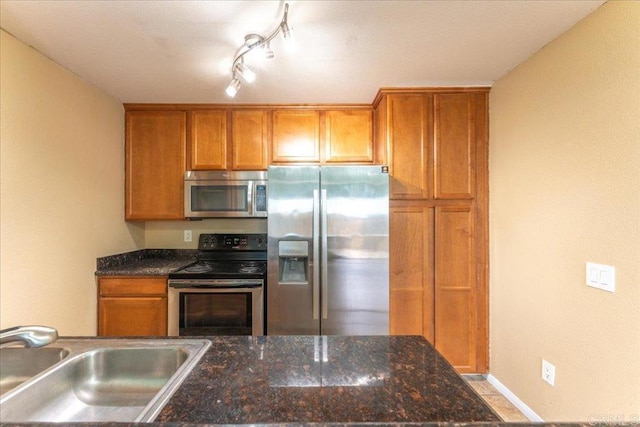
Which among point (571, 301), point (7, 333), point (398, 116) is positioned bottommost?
point (571, 301)

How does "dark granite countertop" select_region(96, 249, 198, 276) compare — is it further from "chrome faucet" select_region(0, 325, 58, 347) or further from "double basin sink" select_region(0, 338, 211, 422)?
"chrome faucet" select_region(0, 325, 58, 347)

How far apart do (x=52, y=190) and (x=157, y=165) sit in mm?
873

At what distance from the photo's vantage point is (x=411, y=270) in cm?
240

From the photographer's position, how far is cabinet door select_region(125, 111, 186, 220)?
275 cm

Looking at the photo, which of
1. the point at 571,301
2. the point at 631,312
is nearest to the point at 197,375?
the point at 631,312

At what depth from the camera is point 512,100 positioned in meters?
2.16

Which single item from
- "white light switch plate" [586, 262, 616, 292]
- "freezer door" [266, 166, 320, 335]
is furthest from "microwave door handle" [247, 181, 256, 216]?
"white light switch plate" [586, 262, 616, 292]

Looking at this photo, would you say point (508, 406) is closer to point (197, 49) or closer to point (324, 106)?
point (324, 106)

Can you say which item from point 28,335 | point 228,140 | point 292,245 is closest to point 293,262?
point 292,245

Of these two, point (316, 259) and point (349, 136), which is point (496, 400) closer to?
point (316, 259)

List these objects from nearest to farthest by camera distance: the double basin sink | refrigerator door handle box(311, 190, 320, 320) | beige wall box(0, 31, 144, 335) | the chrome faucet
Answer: the chrome faucet, the double basin sink, beige wall box(0, 31, 144, 335), refrigerator door handle box(311, 190, 320, 320)

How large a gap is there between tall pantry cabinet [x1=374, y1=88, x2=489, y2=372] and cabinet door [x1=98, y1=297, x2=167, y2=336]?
1796 millimetres

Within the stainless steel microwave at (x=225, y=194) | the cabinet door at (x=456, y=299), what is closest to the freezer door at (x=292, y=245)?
the stainless steel microwave at (x=225, y=194)

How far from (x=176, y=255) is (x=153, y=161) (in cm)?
92
